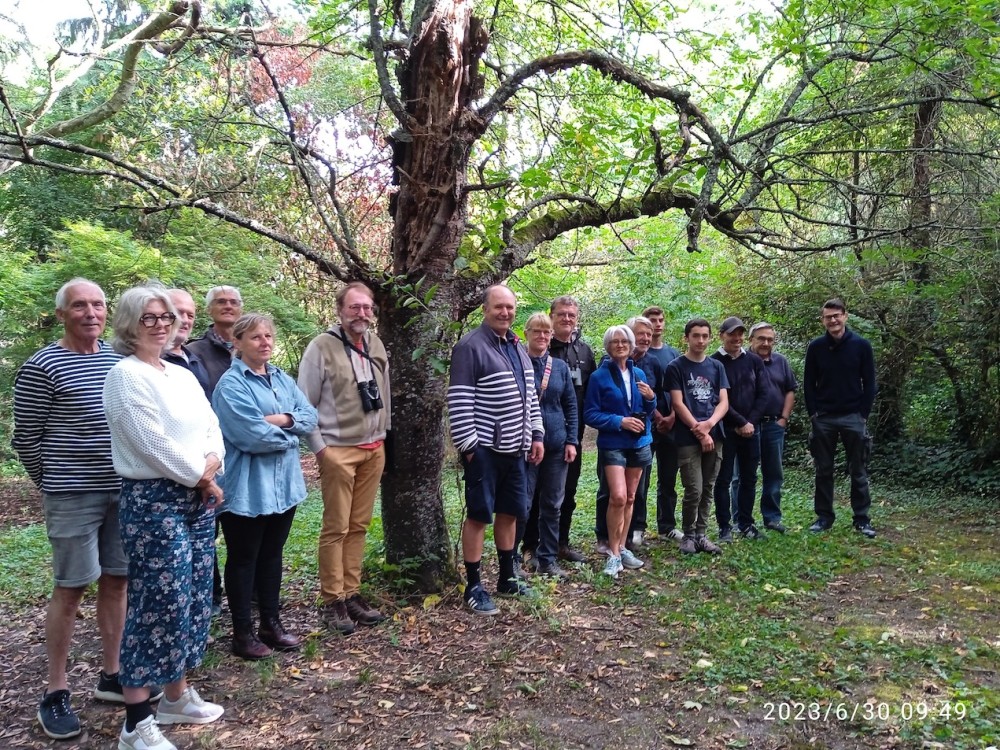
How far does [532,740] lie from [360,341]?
8.01 feet

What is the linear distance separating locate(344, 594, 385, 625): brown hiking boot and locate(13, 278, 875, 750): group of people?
0.02 metres

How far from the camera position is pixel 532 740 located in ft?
9.39

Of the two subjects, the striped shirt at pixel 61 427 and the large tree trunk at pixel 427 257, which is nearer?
the striped shirt at pixel 61 427

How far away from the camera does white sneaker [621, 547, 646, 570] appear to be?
525 cm

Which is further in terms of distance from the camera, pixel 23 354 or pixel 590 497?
pixel 23 354

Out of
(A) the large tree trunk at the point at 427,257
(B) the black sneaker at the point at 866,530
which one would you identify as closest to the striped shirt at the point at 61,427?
(A) the large tree trunk at the point at 427,257

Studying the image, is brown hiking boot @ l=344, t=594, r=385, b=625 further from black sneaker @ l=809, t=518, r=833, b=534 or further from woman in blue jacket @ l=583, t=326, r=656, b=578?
black sneaker @ l=809, t=518, r=833, b=534

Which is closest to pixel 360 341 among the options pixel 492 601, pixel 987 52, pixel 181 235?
pixel 492 601

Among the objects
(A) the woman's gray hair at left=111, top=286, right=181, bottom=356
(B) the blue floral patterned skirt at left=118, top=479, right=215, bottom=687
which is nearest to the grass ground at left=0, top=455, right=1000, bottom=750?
(B) the blue floral patterned skirt at left=118, top=479, right=215, bottom=687

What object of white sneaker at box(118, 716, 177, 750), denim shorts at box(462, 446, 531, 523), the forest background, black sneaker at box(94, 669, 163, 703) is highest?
the forest background

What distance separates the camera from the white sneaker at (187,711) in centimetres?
298

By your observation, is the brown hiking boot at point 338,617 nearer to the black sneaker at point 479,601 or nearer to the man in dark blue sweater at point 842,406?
the black sneaker at point 479,601

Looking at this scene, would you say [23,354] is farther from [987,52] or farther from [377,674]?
[987,52]

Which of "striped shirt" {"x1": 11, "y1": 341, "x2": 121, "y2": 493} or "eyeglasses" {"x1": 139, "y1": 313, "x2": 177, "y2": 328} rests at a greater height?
"eyeglasses" {"x1": 139, "y1": 313, "x2": 177, "y2": 328}
